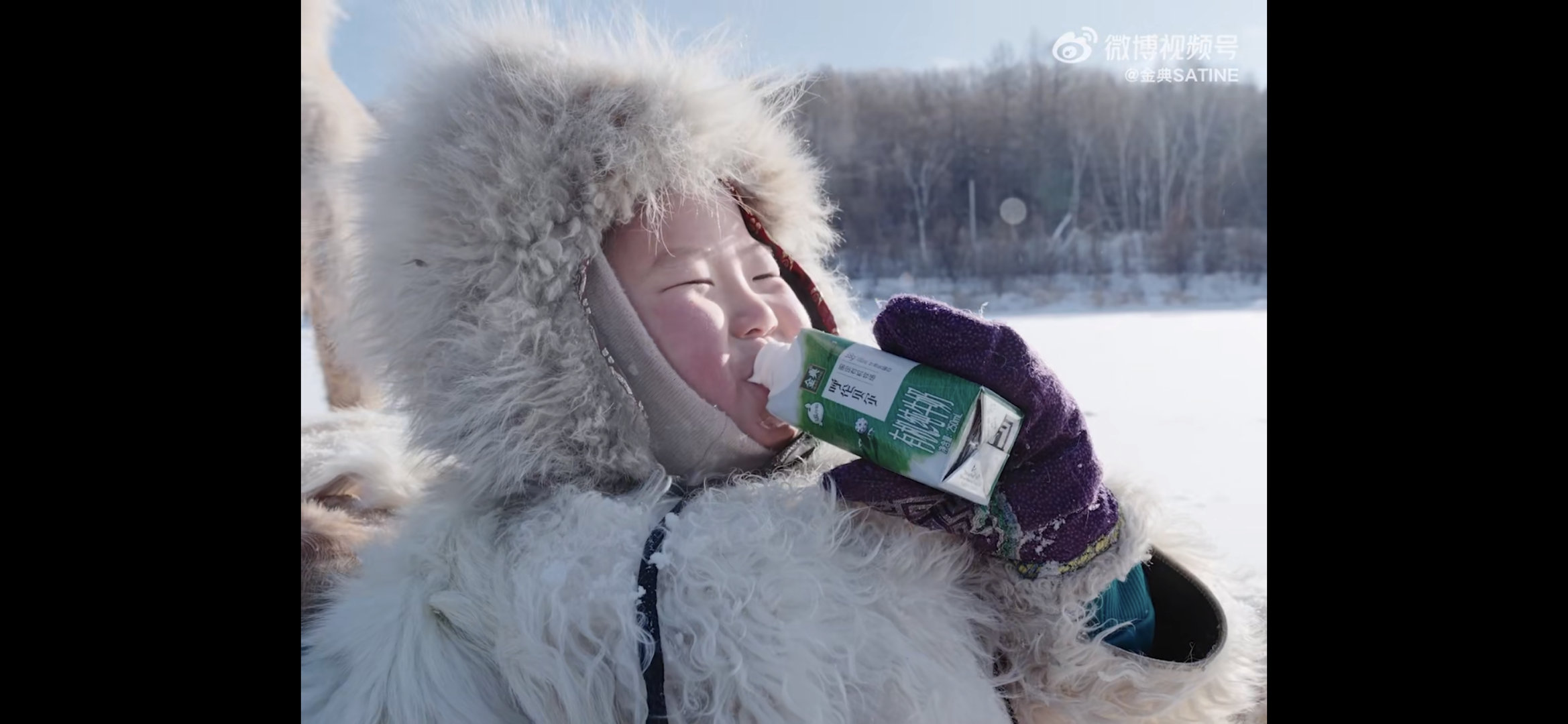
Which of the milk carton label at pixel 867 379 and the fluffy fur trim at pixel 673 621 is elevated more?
the milk carton label at pixel 867 379

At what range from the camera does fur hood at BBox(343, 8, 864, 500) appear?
2.36 feet

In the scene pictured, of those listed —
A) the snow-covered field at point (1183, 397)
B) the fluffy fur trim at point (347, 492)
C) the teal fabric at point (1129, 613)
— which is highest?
the fluffy fur trim at point (347, 492)

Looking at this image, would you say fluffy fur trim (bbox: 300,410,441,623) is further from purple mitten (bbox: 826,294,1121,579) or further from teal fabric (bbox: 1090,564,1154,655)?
teal fabric (bbox: 1090,564,1154,655)

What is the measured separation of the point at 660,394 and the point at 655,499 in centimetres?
10

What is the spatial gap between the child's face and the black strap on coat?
174 mm

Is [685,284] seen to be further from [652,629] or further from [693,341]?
[652,629]

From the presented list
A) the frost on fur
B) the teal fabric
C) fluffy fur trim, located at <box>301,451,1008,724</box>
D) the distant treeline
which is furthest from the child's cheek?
the distant treeline

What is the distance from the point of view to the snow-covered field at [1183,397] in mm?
1817

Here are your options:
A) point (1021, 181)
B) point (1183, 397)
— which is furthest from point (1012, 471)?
point (1021, 181)

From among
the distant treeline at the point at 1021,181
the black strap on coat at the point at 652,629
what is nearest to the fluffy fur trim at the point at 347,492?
the black strap on coat at the point at 652,629

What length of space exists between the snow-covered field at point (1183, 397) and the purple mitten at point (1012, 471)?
492 millimetres

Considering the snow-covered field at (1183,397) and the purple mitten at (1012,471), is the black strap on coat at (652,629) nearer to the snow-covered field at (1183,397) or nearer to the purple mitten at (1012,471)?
the purple mitten at (1012,471)
